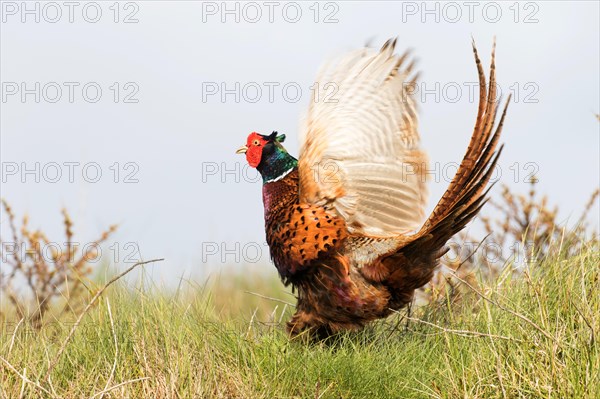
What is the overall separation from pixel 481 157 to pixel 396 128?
645 millimetres

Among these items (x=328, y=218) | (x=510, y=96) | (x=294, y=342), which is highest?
(x=510, y=96)

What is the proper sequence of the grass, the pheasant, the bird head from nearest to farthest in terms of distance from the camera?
the grass, the pheasant, the bird head

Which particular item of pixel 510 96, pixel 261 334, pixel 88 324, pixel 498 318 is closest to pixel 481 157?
pixel 510 96

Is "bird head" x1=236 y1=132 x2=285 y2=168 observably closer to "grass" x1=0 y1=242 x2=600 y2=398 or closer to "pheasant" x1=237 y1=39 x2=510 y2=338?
"pheasant" x1=237 y1=39 x2=510 y2=338

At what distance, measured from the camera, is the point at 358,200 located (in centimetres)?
450

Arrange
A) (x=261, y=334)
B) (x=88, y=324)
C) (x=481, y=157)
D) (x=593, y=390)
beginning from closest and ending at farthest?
(x=593, y=390) < (x=481, y=157) < (x=88, y=324) < (x=261, y=334)

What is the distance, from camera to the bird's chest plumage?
4434 mm

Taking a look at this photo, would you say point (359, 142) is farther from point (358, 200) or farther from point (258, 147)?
point (258, 147)

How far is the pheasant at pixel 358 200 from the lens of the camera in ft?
14.5

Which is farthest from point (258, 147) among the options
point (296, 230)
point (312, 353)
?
point (312, 353)

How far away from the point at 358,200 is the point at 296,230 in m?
0.37

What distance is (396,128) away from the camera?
4492mm

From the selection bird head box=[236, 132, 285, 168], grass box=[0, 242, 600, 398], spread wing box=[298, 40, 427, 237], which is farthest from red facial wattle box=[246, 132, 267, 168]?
grass box=[0, 242, 600, 398]

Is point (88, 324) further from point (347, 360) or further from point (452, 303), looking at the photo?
point (452, 303)
